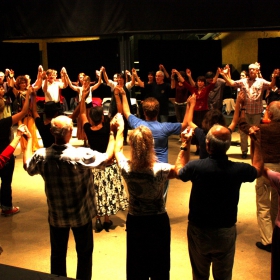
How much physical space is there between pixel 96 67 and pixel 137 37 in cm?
154

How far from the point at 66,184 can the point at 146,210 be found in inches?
23.2

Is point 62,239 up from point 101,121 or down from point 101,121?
down

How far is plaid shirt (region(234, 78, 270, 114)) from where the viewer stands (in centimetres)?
723

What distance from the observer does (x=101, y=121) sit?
4398mm

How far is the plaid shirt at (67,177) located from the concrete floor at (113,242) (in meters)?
0.90

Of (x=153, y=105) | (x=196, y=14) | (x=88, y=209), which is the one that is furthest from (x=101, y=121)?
(x=196, y=14)

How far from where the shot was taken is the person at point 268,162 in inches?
148

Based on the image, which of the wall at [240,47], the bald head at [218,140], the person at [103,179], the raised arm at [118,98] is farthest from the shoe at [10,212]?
the wall at [240,47]

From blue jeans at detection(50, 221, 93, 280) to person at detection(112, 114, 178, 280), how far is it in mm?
424

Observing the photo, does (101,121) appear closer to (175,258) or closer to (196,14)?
(175,258)

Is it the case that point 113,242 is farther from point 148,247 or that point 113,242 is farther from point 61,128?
point 61,128

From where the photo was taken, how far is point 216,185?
268 centimetres

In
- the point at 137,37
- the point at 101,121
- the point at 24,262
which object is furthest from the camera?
the point at 137,37

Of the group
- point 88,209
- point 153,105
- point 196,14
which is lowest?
point 88,209
